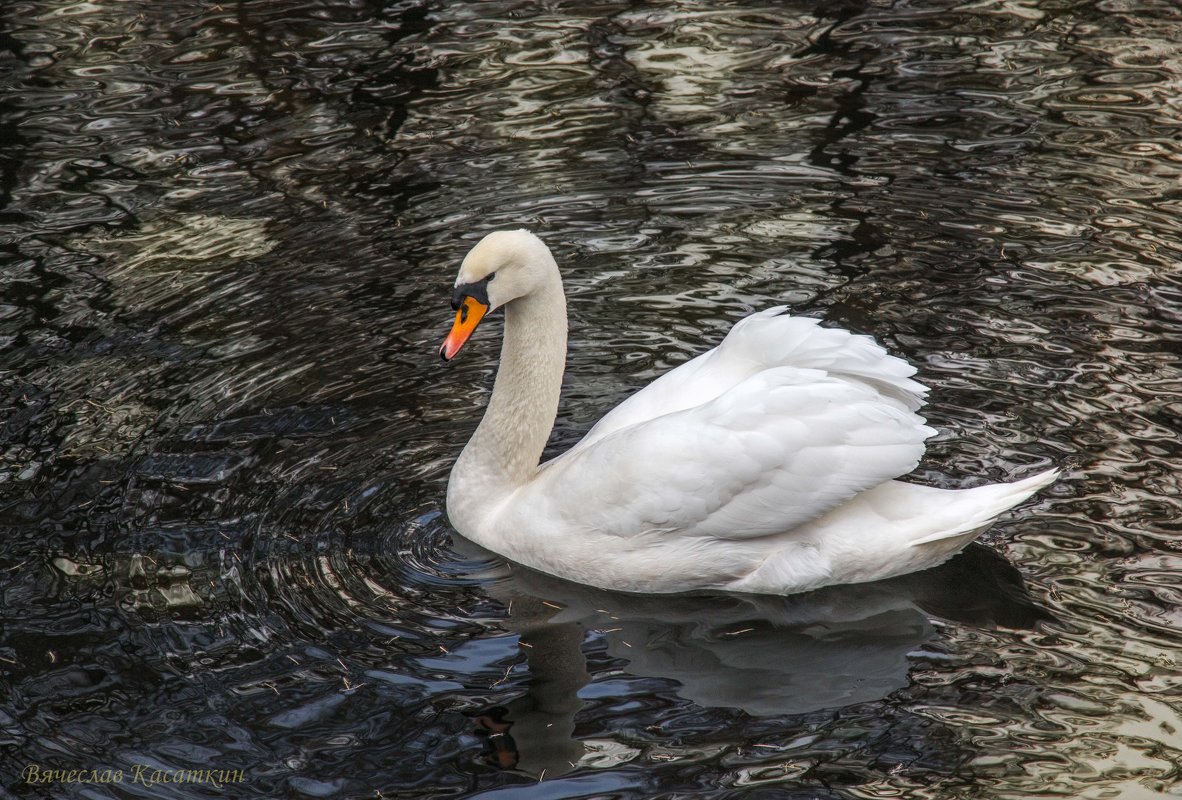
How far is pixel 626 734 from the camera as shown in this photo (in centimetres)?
527

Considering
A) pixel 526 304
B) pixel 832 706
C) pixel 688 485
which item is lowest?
pixel 832 706

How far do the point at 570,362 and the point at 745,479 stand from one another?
2336 mm

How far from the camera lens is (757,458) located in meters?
5.92

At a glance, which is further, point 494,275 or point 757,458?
point 494,275

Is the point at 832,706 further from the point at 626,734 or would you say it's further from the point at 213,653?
the point at 213,653

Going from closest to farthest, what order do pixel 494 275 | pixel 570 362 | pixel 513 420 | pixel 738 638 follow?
pixel 738 638 → pixel 494 275 → pixel 513 420 → pixel 570 362

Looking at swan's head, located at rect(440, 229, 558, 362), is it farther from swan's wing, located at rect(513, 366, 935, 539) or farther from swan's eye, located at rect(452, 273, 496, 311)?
swan's wing, located at rect(513, 366, 935, 539)

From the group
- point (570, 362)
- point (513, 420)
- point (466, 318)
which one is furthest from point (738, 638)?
point (570, 362)

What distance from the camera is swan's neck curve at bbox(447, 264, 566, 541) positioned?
21.6ft

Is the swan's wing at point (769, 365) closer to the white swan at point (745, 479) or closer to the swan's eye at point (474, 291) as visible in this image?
the white swan at point (745, 479)

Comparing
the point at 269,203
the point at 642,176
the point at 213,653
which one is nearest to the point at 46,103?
the point at 269,203

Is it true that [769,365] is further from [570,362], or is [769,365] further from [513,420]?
[570,362]

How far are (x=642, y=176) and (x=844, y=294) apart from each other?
239 cm

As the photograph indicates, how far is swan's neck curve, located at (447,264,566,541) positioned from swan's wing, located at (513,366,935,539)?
0.65m
